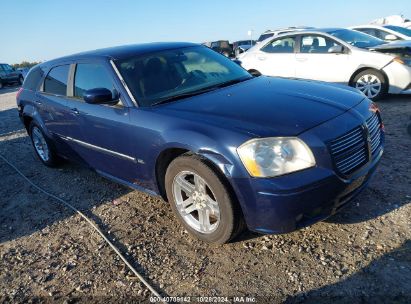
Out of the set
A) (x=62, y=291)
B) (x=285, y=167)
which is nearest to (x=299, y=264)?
(x=285, y=167)

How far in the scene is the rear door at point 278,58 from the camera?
830cm

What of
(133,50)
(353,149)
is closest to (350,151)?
(353,149)

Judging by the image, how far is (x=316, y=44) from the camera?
8000 millimetres

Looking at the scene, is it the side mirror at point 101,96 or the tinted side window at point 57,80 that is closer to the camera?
the side mirror at point 101,96

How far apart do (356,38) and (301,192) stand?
671 centimetres

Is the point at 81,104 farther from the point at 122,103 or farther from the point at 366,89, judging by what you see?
the point at 366,89

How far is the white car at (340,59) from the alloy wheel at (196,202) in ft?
18.2

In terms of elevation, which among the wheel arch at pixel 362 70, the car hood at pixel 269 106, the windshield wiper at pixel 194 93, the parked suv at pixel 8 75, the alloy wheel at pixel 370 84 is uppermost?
the windshield wiper at pixel 194 93

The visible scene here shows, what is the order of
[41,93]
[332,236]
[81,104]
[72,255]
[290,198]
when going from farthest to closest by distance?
[41,93] < [81,104] < [72,255] < [332,236] < [290,198]

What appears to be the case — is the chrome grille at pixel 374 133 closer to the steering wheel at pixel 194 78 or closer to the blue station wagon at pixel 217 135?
the blue station wagon at pixel 217 135

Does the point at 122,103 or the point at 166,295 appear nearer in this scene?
the point at 166,295

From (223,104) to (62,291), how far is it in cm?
196

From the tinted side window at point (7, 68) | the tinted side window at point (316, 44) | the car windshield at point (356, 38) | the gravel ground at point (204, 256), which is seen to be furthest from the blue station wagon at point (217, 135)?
the tinted side window at point (7, 68)

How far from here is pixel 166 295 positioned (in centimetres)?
262
